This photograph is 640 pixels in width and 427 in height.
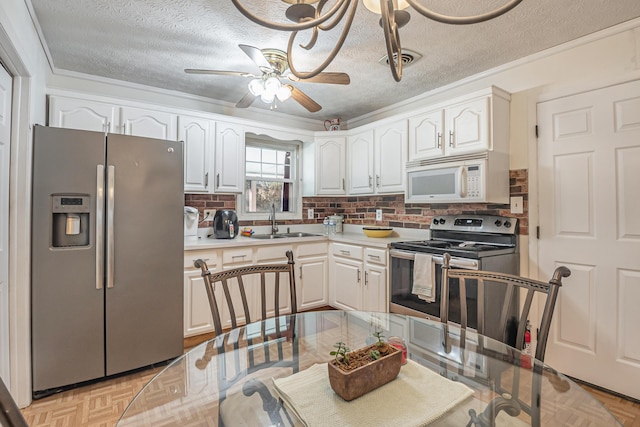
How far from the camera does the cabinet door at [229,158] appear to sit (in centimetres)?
323

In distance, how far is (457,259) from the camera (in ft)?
7.74

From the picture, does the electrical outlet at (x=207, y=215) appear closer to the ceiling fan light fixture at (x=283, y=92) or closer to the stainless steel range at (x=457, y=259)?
the ceiling fan light fixture at (x=283, y=92)

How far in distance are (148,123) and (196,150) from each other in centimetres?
45

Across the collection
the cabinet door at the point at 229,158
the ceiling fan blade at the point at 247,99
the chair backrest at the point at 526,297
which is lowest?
the chair backrest at the point at 526,297

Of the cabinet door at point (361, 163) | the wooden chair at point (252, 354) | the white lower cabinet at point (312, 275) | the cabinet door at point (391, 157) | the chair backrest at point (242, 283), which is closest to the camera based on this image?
the wooden chair at point (252, 354)

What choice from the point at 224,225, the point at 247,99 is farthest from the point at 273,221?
the point at 247,99

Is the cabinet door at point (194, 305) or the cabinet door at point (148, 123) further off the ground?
the cabinet door at point (148, 123)

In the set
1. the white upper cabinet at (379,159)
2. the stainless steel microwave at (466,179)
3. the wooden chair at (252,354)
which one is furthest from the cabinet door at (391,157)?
the wooden chair at (252,354)

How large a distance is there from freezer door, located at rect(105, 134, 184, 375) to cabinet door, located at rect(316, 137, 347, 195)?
173 cm

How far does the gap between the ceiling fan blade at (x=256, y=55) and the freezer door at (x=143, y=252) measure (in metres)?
0.92

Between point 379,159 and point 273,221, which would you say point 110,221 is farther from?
point 379,159

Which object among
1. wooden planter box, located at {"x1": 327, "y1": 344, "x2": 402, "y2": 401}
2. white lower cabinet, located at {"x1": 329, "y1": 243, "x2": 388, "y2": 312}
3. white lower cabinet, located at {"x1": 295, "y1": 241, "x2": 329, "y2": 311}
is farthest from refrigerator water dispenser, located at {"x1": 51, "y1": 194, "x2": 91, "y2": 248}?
white lower cabinet, located at {"x1": 329, "y1": 243, "x2": 388, "y2": 312}

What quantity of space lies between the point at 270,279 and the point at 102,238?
1.50 meters

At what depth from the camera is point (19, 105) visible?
188 cm
